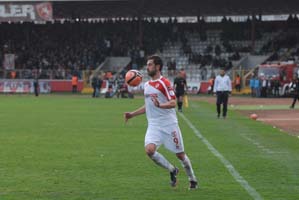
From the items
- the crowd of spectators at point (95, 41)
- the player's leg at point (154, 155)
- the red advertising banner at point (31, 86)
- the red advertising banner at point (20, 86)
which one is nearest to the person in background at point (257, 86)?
the crowd of spectators at point (95, 41)

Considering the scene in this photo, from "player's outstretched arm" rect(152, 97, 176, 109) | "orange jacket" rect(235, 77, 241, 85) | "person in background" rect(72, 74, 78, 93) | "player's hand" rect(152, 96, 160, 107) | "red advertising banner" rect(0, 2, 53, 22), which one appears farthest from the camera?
"person in background" rect(72, 74, 78, 93)

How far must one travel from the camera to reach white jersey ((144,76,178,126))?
35.5 feet

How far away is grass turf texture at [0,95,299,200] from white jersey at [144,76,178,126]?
1045mm

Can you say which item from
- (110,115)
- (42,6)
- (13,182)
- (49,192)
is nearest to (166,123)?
(49,192)

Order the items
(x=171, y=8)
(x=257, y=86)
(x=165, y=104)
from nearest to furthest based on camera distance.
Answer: (x=165, y=104)
(x=257, y=86)
(x=171, y=8)

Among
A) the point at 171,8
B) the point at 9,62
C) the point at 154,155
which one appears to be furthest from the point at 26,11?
the point at 154,155

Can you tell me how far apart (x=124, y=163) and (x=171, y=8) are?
52956 mm

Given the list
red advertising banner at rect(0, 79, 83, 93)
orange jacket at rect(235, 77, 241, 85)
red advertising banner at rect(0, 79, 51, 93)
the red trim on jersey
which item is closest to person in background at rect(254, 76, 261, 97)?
orange jacket at rect(235, 77, 241, 85)

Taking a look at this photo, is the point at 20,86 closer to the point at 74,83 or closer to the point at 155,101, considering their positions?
the point at 74,83

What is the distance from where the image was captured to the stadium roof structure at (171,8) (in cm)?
6262

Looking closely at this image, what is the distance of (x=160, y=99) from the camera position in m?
10.8

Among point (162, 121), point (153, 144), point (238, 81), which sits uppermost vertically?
point (162, 121)

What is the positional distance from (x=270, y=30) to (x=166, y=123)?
5739 cm

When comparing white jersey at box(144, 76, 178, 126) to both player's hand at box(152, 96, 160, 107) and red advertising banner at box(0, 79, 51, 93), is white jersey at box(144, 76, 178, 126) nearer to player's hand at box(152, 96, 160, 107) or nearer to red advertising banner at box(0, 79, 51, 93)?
player's hand at box(152, 96, 160, 107)
